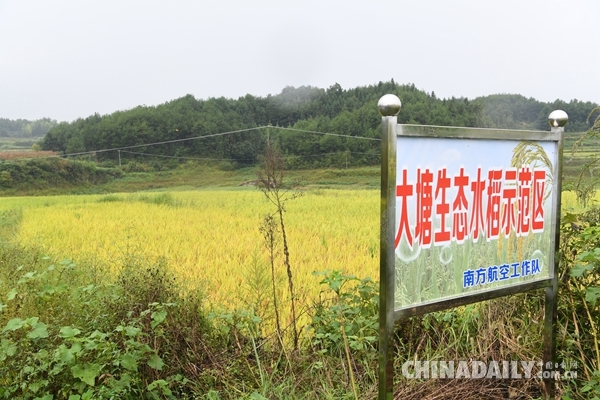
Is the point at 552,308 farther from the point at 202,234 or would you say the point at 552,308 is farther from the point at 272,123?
the point at 272,123

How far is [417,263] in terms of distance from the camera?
50.9 inches

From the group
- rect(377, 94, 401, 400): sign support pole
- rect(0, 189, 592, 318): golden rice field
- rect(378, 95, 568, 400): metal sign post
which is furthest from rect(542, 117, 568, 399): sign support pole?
rect(0, 189, 592, 318): golden rice field

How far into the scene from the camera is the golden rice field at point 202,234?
2.90 m

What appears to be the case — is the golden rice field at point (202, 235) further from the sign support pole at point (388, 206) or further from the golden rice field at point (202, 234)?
the sign support pole at point (388, 206)

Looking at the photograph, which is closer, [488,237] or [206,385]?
[488,237]

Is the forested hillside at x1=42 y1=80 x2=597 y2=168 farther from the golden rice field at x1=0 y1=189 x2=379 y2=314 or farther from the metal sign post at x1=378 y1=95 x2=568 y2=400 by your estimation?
the metal sign post at x1=378 y1=95 x2=568 y2=400

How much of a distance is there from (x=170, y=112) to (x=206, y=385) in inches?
113

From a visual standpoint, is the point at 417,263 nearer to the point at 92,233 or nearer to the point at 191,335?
the point at 191,335

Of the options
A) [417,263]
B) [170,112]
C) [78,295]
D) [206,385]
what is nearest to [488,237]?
[417,263]

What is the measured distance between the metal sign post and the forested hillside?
→ 5.55 ft

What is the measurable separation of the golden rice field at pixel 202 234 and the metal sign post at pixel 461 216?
1337mm

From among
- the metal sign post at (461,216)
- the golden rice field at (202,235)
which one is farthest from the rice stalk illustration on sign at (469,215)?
the golden rice field at (202,235)

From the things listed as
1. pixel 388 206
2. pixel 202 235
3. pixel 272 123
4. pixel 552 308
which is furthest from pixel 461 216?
pixel 272 123

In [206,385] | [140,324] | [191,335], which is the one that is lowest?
[206,385]
